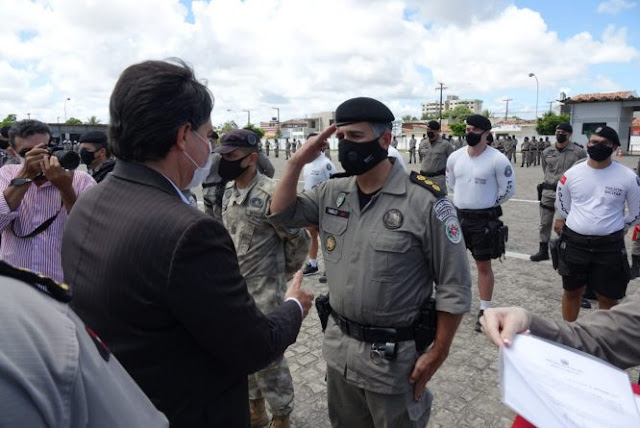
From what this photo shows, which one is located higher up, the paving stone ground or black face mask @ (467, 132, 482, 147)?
black face mask @ (467, 132, 482, 147)

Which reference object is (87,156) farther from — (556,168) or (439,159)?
(556,168)

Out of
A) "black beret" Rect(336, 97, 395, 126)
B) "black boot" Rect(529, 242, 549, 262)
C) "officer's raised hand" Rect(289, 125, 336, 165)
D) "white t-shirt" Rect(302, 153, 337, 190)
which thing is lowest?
"black boot" Rect(529, 242, 549, 262)

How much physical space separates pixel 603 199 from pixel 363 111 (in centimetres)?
288

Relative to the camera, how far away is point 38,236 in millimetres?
2674

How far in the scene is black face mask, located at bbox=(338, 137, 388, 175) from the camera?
2107mm

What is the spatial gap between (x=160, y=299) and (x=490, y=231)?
3.96m

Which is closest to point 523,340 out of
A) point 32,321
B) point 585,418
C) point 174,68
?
point 585,418

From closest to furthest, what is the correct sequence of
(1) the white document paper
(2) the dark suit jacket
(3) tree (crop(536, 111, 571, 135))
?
(1) the white document paper < (2) the dark suit jacket < (3) tree (crop(536, 111, 571, 135))

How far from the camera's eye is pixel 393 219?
1.96 m

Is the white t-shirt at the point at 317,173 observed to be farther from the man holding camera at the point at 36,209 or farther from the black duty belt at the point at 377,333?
the black duty belt at the point at 377,333

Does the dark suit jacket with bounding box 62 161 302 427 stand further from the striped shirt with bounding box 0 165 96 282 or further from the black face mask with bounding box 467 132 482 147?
the black face mask with bounding box 467 132 482 147

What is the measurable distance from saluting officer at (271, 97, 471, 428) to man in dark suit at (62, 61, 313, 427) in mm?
601

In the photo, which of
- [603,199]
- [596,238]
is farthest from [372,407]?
[603,199]

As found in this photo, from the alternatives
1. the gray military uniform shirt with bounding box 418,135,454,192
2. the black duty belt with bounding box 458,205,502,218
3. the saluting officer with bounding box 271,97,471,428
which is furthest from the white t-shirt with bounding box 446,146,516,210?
the gray military uniform shirt with bounding box 418,135,454,192
